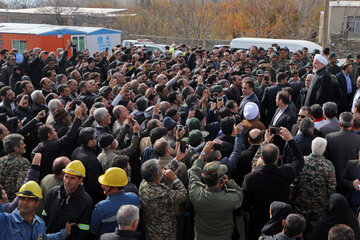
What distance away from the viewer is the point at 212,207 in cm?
396

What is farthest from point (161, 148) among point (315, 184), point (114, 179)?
point (315, 184)

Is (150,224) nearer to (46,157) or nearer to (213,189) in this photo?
(213,189)

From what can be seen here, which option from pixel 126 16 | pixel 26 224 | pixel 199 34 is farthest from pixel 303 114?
pixel 126 16

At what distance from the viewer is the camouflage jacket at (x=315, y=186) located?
14.4 feet

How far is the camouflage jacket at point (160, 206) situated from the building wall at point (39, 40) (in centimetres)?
1709

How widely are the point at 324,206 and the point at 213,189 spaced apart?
145 centimetres

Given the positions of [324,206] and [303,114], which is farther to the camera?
[303,114]

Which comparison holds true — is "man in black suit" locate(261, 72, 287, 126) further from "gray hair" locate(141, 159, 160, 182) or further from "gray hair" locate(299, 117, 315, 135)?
"gray hair" locate(141, 159, 160, 182)

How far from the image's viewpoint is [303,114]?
584 centimetres

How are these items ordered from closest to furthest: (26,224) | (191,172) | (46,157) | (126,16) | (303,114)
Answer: (26,224) < (191,172) < (46,157) < (303,114) < (126,16)

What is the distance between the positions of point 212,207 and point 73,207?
1.39 m

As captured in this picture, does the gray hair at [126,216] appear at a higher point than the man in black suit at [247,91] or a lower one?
lower

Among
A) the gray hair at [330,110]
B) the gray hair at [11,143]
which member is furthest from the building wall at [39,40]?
the gray hair at [330,110]

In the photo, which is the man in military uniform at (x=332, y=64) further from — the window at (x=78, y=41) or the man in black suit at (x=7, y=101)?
the window at (x=78, y=41)
